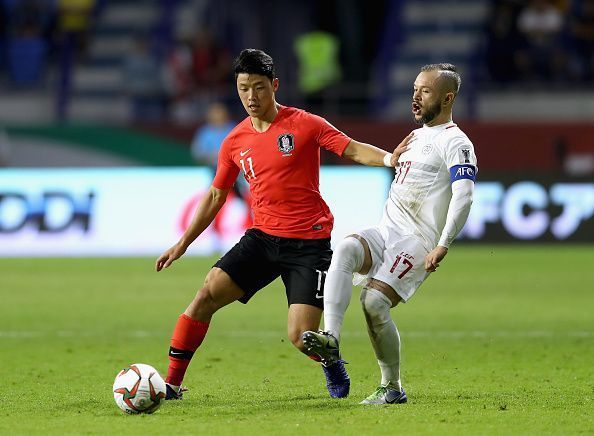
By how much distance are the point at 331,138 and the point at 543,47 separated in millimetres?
15965

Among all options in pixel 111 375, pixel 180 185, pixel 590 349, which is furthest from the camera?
pixel 180 185

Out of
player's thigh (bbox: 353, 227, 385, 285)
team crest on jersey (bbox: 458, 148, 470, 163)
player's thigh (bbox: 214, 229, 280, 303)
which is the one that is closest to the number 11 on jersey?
A: player's thigh (bbox: 214, 229, 280, 303)

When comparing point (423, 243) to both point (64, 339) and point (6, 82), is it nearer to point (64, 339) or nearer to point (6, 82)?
point (64, 339)

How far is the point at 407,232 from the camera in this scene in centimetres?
668

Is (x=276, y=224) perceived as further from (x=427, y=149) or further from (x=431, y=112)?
(x=431, y=112)

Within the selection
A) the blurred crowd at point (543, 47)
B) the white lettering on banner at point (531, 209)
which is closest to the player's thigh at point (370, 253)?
the white lettering on banner at point (531, 209)

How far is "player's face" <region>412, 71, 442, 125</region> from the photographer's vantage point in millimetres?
6602

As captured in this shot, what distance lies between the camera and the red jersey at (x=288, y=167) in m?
6.92

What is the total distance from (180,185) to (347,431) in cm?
1246

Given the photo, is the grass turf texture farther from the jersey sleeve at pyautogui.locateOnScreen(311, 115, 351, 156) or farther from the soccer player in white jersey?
the jersey sleeve at pyautogui.locateOnScreen(311, 115, 351, 156)

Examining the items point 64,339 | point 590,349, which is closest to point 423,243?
point 590,349

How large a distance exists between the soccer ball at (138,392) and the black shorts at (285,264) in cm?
79

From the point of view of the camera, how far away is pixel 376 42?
87.5 ft

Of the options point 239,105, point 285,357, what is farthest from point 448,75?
point 239,105
